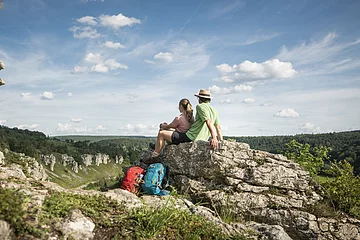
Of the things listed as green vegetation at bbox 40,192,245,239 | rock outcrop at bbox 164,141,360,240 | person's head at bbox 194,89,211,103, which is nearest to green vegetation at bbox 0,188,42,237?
green vegetation at bbox 40,192,245,239

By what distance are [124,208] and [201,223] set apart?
1.68 m

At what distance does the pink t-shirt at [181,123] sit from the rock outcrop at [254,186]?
710 millimetres

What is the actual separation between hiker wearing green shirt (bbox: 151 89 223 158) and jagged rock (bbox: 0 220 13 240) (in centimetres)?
633

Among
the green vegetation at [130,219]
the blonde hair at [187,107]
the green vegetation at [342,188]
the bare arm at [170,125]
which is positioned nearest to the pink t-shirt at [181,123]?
the bare arm at [170,125]

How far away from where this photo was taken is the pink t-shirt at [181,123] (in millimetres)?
10672

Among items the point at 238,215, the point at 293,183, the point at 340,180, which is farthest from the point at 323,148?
the point at 238,215

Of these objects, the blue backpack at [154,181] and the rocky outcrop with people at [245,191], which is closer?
the rocky outcrop with people at [245,191]

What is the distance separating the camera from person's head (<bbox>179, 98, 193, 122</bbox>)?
35.0 ft

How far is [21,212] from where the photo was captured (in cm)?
451

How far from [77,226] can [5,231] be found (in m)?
1.13

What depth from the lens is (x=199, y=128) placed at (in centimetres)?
1046

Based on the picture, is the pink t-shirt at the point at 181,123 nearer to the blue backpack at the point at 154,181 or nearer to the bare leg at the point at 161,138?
the bare leg at the point at 161,138

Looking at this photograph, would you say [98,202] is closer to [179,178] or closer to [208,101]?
[179,178]

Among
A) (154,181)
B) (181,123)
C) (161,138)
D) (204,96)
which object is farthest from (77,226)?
(204,96)
